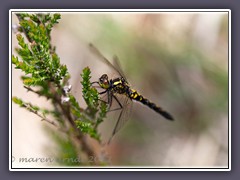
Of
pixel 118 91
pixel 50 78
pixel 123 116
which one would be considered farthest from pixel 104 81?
pixel 50 78

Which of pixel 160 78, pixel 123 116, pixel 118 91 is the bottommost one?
pixel 123 116

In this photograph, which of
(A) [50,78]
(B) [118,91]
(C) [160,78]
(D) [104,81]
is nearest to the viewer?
(A) [50,78]

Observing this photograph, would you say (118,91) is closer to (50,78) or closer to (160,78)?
(50,78)

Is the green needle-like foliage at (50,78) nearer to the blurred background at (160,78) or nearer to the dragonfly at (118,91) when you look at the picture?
the dragonfly at (118,91)

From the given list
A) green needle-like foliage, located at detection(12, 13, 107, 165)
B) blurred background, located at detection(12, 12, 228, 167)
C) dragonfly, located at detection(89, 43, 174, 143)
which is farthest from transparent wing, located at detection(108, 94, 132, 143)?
blurred background, located at detection(12, 12, 228, 167)

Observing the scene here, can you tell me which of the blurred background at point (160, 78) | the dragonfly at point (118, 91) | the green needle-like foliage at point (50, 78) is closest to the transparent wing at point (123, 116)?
the dragonfly at point (118, 91)

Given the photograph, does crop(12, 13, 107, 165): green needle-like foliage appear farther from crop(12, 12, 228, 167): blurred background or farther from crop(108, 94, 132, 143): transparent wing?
crop(12, 12, 228, 167): blurred background

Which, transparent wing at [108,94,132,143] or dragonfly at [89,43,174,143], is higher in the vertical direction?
dragonfly at [89,43,174,143]
